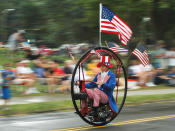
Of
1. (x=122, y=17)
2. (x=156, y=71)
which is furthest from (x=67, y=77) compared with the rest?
(x=156, y=71)

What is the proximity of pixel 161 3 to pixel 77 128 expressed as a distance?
10.4 meters

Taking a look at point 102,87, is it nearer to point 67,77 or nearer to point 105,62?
point 105,62

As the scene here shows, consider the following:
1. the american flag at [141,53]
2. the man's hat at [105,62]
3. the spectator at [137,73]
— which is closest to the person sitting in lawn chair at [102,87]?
the man's hat at [105,62]

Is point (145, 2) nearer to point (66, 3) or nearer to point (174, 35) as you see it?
point (174, 35)

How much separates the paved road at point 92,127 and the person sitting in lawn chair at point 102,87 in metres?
0.65

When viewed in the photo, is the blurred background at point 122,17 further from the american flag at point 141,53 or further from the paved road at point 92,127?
the american flag at point 141,53

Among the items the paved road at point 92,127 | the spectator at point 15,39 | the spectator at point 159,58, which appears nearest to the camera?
the paved road at point 92,127

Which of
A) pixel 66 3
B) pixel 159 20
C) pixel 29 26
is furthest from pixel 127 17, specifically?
pixel 29 26

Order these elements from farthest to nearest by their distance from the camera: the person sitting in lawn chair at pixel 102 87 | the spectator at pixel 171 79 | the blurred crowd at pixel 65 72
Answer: the spectator at pixel 171 79 → the blurred crowd at pixel 65 72 → the person sitting in lawn chair at pixel 102 87

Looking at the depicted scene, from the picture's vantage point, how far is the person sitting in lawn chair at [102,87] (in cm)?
Result: 783

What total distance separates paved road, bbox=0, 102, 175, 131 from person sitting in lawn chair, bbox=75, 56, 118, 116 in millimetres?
654

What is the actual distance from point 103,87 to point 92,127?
1015mm

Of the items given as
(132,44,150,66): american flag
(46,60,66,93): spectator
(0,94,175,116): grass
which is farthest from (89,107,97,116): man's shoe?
(46,60,66,93): spectator

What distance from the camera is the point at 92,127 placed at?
8.19 m
